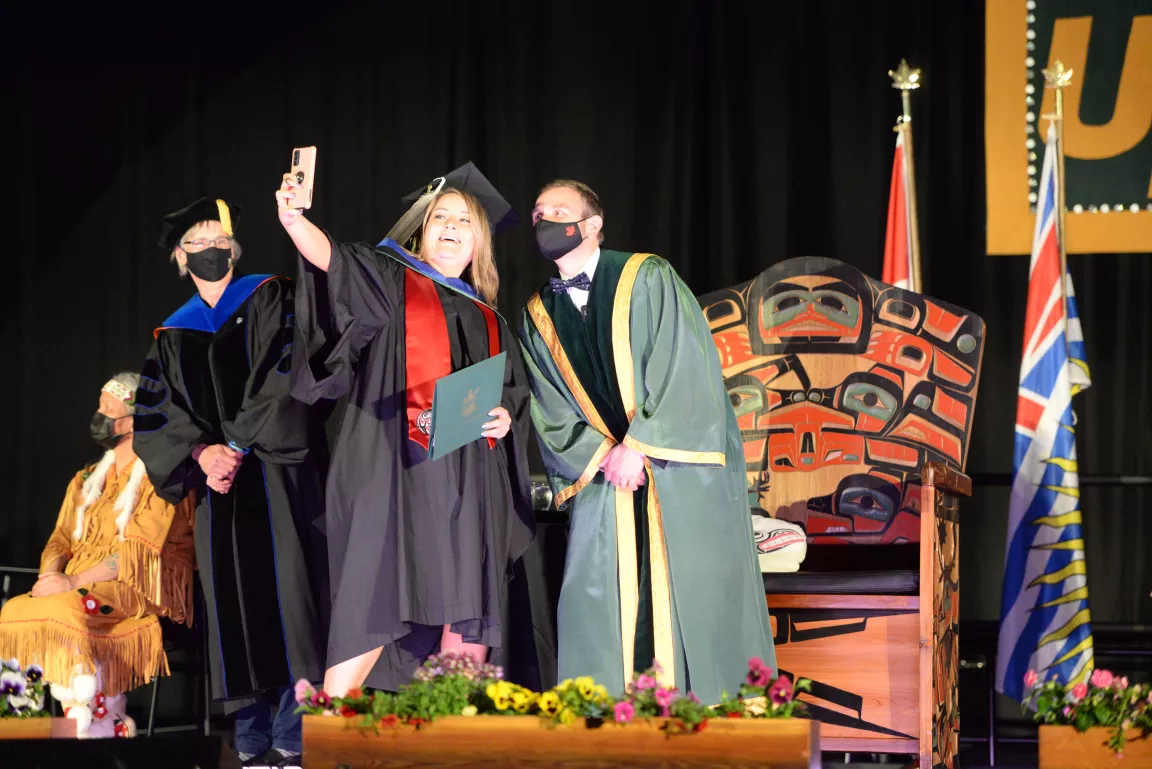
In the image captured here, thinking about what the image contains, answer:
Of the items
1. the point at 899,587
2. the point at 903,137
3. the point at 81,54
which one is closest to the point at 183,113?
the point at 81,54

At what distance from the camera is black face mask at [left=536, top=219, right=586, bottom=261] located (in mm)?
3902

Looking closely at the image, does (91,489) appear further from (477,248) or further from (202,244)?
(477,248)

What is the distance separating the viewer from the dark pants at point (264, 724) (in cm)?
406

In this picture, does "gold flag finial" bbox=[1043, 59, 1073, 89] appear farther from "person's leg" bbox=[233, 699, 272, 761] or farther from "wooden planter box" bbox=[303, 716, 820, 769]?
"person's leg" bbox=[233, 699, 272, 761]

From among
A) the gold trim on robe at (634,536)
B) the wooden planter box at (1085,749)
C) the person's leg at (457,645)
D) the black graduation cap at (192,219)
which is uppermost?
the black graduation cap at (192,219)

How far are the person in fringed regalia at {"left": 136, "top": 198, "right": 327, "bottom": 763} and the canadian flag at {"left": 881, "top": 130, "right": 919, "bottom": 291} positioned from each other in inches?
89.3

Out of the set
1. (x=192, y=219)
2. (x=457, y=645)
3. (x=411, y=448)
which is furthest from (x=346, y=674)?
(x=192, y=219)

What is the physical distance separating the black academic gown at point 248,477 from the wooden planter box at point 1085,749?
196cm

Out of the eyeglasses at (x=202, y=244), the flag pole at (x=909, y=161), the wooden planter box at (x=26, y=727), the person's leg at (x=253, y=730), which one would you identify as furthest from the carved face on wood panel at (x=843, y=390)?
the wooden planter box at (x=26, y=727)

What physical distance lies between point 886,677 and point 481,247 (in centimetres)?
166

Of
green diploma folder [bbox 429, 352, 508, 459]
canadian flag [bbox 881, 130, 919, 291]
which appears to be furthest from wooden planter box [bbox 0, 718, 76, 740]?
canadian flag [bbox 881, 130, 919, 291]

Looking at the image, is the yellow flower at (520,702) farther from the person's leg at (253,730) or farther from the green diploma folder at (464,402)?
the person's leg at (253,730)

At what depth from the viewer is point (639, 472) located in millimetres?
3779

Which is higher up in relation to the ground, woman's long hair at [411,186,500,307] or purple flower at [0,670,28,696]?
woman's long hair at [411,186,500,307]
